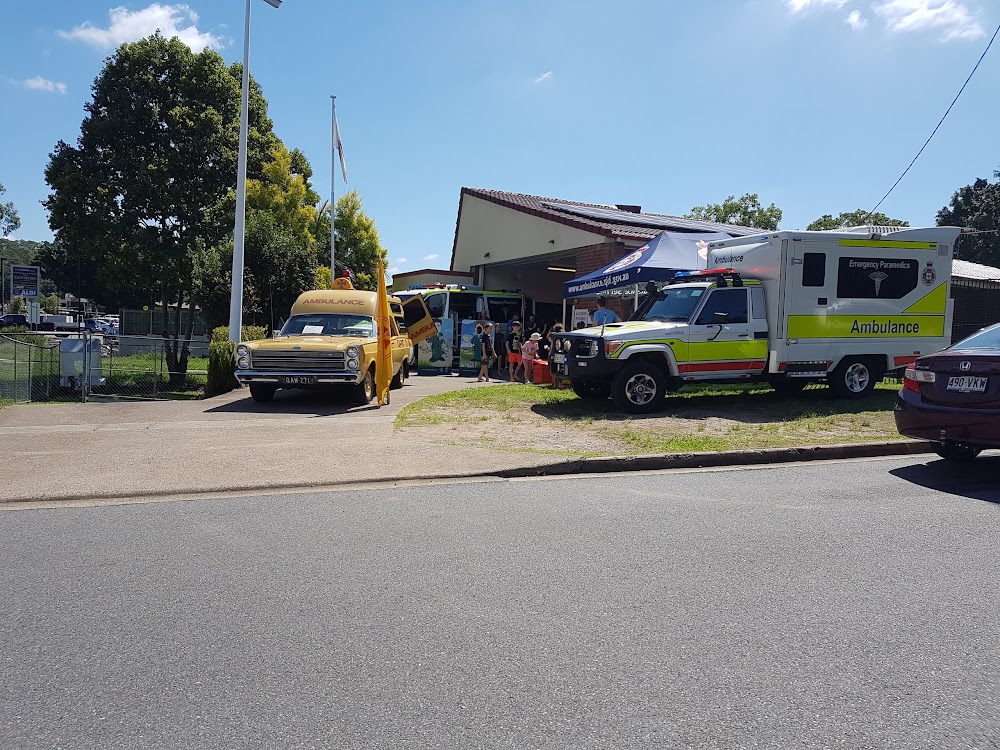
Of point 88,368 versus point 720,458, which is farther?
point 88,368

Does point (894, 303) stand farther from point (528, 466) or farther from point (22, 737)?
point (22, 737)

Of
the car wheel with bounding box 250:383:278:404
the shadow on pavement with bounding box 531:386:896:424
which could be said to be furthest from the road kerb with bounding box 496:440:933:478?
the car wheel with bounding box 250:383:278:404

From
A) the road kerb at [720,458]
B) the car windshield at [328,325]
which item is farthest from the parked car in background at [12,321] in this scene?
the road kerb at [720,458]

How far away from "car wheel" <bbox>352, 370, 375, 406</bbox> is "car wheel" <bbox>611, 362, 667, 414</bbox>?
435 centimetres

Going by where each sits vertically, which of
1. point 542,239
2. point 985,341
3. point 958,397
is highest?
point 542,239

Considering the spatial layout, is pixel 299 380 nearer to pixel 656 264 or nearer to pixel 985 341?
pixel 656 264

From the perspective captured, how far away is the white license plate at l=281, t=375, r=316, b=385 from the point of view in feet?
41.2

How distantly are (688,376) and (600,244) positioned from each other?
8.03m

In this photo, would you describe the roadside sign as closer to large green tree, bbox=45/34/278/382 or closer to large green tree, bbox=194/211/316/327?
→ large green tree, bbox=45/34/278/382

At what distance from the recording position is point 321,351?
12531mm

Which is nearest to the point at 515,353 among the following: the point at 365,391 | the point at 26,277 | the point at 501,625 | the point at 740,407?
the point at 365,391

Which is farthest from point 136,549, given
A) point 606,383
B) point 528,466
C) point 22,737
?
point 606,383

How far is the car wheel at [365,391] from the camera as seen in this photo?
520 inches

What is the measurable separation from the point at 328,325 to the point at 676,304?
6392 millimetres
